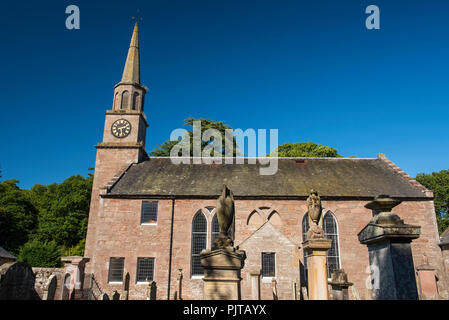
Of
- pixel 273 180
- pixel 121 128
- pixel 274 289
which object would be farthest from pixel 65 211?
pixel 274 289

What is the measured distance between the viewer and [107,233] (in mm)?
23109

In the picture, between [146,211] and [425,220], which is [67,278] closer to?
[146,211]

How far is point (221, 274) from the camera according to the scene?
7258 millimetres

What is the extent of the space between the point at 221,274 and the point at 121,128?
24.7 m

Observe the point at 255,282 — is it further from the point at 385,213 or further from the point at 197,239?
the point at 385,213

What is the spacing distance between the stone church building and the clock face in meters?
2.88

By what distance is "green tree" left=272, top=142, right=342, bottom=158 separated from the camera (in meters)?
42.1

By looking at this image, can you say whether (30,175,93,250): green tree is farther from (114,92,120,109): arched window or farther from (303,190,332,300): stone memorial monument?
(303,190,332,300): stone memorial monument

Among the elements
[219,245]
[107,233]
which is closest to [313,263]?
[219,245]

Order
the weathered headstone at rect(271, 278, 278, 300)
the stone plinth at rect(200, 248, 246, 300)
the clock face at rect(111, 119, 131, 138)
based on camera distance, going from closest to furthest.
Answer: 1. the stone plinth at rect(200, 248, 246, 300)
2. the weathered headstone at rect(271, 278, 278, 300)
3. the clock face at rect(111, 119, 131, 138)

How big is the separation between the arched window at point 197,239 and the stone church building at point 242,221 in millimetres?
76

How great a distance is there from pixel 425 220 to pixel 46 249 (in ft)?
112

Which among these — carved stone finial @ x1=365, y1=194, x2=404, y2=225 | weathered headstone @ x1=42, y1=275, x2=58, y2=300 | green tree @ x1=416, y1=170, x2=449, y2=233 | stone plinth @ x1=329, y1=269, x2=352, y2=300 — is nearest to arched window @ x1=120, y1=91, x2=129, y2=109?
weathered headstone @ x1=42, y1=275, x2=58, y2=300

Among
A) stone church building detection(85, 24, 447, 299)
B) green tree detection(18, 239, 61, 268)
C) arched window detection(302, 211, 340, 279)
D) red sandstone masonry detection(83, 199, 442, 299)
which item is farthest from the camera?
green tree detection(18, 239, 61, 268)
